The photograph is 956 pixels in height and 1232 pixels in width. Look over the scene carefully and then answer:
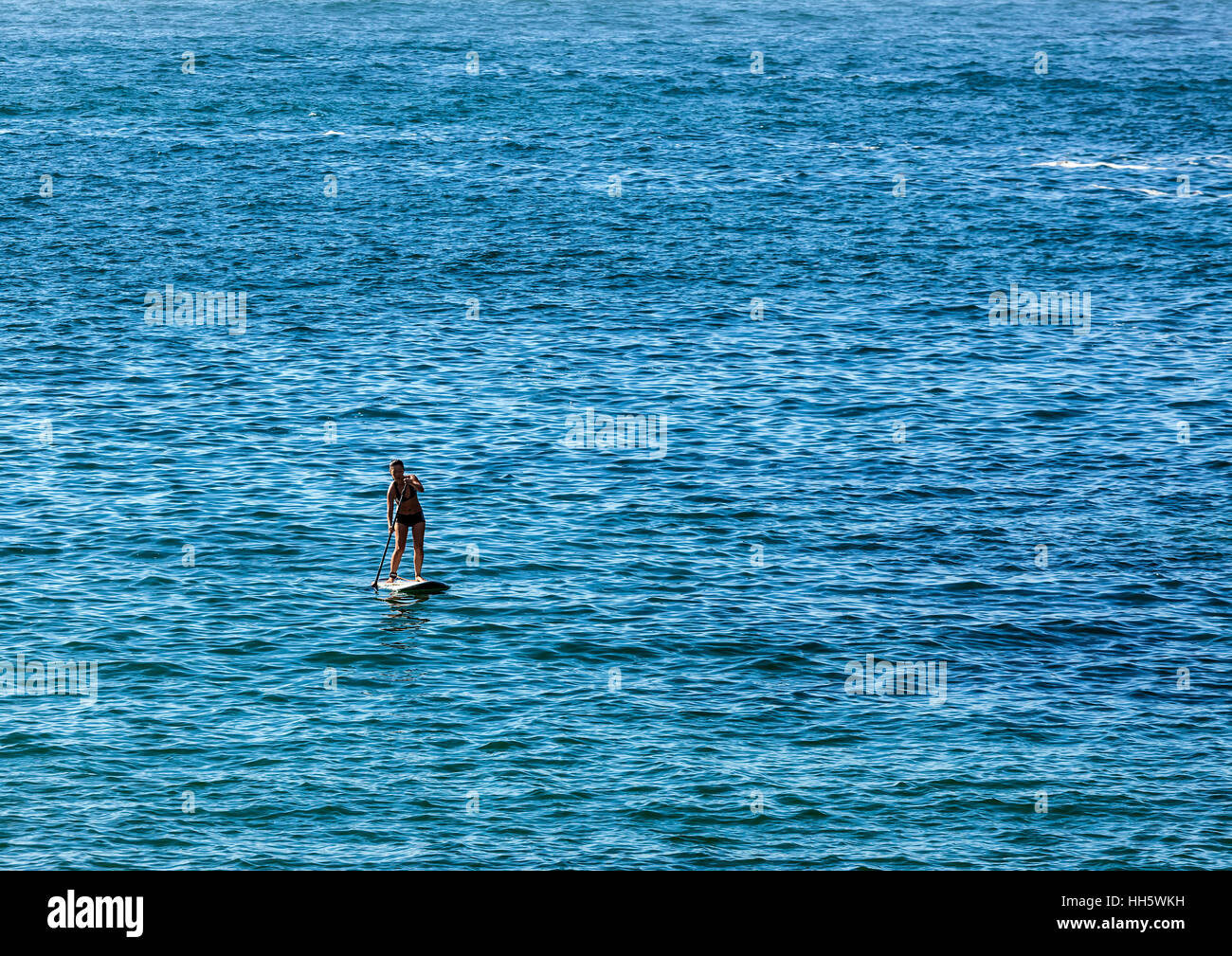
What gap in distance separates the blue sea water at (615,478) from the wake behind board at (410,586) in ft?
2.13

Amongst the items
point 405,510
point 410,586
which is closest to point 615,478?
point 410,586

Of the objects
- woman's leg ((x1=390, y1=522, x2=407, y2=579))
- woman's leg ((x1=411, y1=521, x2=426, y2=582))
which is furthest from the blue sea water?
woman's leg ((x1=390, y1=522, x2=407, y2=579))

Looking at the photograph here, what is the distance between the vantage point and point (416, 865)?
28.0 m

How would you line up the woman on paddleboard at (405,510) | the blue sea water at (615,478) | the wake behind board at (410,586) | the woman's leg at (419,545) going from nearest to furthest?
the blue sea water at (615,478), the woman on paddleboard at (405,510), the woman's leg at (419,545), the wake behind board at (410,586)

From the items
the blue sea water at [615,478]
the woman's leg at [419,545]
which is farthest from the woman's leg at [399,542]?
the blue sea water at [615,478]

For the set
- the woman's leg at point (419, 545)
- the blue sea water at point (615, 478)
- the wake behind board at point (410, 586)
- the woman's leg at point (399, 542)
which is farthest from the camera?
the wake behind board at point (410, 586)

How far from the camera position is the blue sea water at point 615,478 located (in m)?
30.8

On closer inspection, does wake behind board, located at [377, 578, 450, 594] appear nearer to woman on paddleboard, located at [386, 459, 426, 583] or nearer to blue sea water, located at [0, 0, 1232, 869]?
woman on paddleboard, located at [386, 459, 426, 583]

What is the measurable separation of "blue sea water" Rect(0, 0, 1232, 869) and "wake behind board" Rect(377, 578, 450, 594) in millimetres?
648

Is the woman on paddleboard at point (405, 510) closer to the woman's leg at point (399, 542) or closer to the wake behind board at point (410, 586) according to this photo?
the woman's leg at point (399, 542)

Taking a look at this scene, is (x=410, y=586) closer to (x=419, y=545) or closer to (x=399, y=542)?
(x=419, y=545)

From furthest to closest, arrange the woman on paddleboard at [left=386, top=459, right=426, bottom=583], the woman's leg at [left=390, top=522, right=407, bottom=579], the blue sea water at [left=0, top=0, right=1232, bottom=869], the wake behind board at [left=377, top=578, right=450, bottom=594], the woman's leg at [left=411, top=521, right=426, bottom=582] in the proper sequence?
the wake behind board at [left=377, top=578, right=450, bottom=594], the woman's leg at [left=411, top=521, right=426, bottom=582], the woman's leg at [left=390, top=522, right=407, bottom=579], the woman on paddleboard at [left=386, top=459, right=426, bottom=583], the blue sea water at [left=0, top=0, right=1232, bottom=869]

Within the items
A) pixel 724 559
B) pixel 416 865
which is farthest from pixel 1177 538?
pixel 416 865

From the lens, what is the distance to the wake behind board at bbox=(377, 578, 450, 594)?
40.1 m
